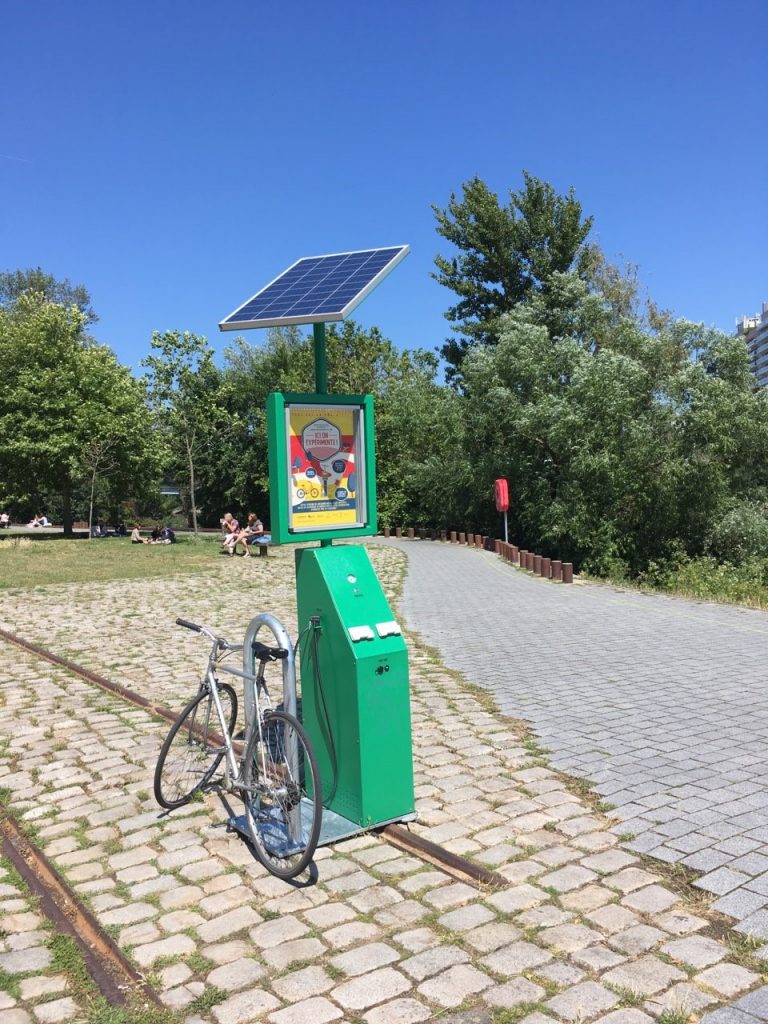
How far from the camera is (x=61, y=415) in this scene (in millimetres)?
32375

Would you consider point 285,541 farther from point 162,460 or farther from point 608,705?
point 162,460

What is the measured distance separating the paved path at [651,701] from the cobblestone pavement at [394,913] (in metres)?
0.31

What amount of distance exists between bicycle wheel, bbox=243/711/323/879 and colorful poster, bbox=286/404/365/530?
3.50 ft

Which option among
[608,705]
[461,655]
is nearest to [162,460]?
[461,655]

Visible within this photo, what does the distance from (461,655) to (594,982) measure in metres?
6.31

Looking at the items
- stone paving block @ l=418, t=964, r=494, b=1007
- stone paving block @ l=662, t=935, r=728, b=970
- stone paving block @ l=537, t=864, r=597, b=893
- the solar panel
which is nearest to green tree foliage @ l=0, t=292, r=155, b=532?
the solar panel

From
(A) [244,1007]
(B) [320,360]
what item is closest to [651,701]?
(B) [320,360]

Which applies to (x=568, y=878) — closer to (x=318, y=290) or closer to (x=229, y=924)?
(x=229, y=924)

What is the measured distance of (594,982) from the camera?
300 centimetres

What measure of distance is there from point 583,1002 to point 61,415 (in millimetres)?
32786

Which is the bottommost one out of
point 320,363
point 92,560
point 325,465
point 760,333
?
point 92,560

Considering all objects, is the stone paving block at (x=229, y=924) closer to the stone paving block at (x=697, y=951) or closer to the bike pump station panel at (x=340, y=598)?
the bike pump station panel at (x=340, y=598)

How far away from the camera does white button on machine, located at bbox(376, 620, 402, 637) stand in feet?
14.1

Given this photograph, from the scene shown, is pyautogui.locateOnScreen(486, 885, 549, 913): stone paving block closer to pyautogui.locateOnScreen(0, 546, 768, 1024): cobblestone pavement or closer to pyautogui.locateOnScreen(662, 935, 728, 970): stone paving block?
pyautogui.locateOnScreen(0, 546, 768, 1024): cobblestone pavement
